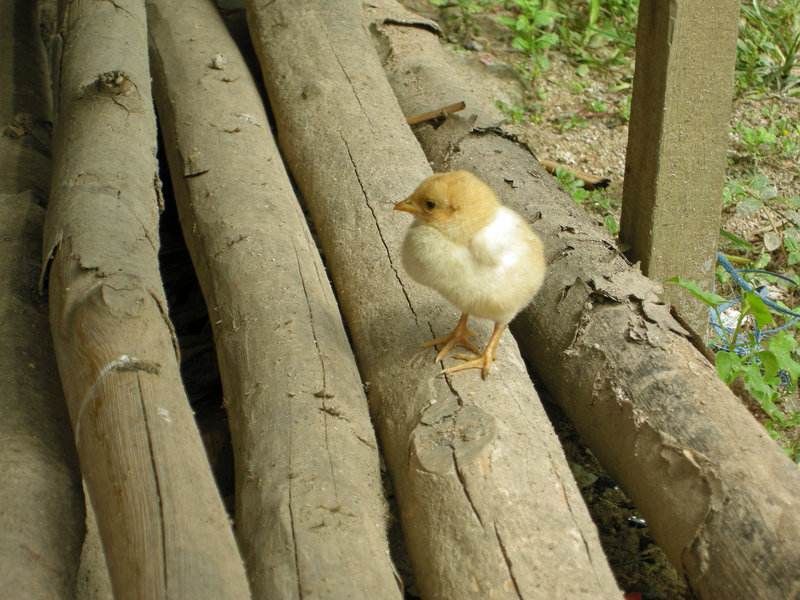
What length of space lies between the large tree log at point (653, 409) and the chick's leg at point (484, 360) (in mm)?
337

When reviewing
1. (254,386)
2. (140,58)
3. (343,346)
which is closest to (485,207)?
(343,346)

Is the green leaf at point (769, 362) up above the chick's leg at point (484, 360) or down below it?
below

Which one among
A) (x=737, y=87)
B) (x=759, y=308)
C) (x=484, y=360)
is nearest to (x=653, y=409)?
(x=484, y=360)

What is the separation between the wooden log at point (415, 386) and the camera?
2018 millimetres

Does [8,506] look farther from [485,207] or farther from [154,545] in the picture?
[485,207]

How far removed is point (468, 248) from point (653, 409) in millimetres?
787

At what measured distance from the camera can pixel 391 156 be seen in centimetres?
347

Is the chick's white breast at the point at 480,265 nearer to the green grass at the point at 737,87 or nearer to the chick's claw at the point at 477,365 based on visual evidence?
the chick's claw at the point at 477,365

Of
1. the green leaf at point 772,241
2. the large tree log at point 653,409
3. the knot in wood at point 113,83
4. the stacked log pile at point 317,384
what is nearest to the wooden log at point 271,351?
the stacked log pile at point 317,384

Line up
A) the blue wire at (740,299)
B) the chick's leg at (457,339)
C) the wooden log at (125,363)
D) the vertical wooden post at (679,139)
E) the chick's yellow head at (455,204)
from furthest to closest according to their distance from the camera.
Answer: the blue wire at (740,299), the vertical wooden post at (679,139), the chick's leg at (457,339), the chick's yellow head at (455,204), the wooden log at (125,363)

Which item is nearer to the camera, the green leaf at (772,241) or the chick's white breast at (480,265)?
the chick's white breast at (480,265)

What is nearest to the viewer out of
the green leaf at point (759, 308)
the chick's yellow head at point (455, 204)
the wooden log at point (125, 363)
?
the wooden log at point (125, 363)

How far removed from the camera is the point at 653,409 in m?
2.46

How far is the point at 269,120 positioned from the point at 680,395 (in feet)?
9.01
